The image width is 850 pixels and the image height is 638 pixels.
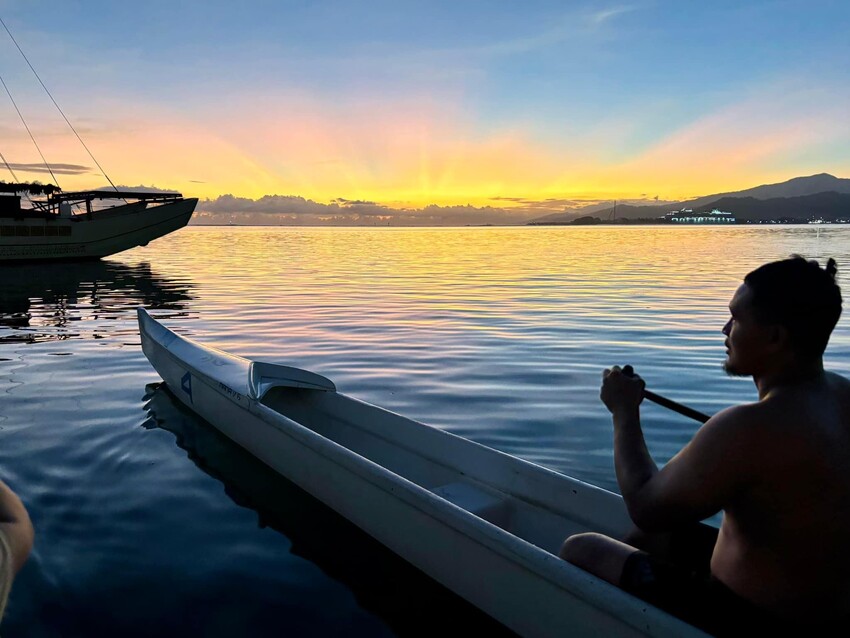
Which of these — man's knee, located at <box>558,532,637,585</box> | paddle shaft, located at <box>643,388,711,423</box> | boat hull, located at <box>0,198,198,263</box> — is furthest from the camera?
boat hull, located at <box>0,198,198,263</box>

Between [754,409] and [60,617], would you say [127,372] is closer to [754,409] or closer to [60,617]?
[60,617]

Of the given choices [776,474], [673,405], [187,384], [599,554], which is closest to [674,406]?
[673,405]

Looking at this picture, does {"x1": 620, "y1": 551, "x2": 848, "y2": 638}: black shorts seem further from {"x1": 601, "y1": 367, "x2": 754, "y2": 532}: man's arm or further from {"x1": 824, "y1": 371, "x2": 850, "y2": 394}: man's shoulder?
{"x1": 824, "y1": 371, "x2": 850, "y2": 394}: man's shoulder

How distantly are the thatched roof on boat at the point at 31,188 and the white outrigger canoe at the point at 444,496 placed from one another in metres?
38.6

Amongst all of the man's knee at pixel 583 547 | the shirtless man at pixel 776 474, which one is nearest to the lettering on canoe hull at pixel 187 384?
the man's knee at pixel 583 547

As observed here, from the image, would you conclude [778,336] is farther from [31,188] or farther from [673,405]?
[31,188]

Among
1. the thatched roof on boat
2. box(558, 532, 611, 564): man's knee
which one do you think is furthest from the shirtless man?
the thatched roof on boat

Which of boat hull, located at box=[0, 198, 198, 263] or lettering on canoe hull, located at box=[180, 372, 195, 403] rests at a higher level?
boat hull, located at box=[0, 198, 198, 263]

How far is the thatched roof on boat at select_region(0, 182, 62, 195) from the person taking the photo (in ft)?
126

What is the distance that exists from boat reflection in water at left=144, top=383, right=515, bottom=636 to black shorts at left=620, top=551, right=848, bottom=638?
1484 mm

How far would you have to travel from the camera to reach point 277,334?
46.6 ft

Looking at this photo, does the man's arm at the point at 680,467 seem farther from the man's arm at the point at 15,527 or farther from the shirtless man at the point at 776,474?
the man's arm at the point at 15,527

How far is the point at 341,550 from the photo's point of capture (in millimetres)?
5066

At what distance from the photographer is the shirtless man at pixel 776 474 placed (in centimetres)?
220
